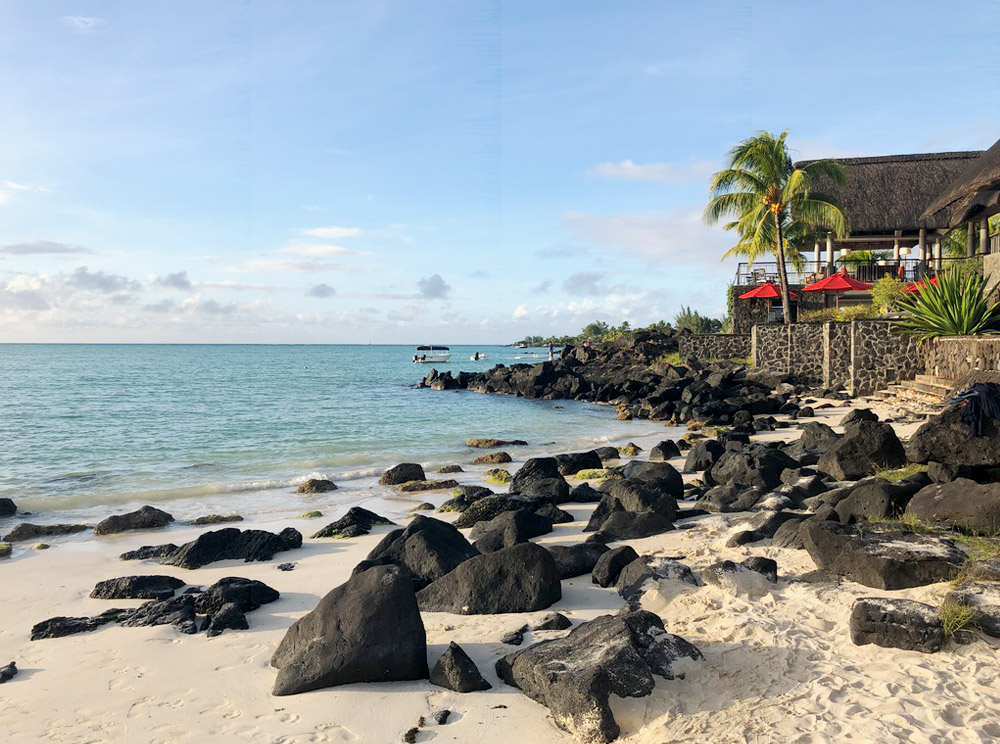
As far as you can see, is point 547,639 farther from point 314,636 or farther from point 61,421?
point 61,421

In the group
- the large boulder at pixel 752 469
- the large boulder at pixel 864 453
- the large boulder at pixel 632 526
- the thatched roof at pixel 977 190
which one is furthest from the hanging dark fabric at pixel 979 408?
the thatched roof at pixel 977 190

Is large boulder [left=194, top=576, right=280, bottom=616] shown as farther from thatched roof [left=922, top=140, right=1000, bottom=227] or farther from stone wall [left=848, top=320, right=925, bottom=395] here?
stone wall [left=848, top=320, right=925, bottom=395]

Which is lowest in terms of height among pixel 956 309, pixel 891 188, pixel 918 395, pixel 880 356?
pixel 918 395

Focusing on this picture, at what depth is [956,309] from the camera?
675 inches

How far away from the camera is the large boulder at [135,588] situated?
Answer: 23.2 feet

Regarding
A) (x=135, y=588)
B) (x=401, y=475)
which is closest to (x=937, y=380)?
(x=401, y=475)

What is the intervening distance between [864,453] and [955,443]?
2104 mm

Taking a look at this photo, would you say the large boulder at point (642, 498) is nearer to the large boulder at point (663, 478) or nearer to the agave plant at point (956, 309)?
the large boulder at point (663, 478)

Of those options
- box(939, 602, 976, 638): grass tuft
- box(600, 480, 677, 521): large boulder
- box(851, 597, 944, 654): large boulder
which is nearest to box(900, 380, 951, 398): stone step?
box(600, 480, 677, 521): large boulder

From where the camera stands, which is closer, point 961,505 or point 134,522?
point 961,505

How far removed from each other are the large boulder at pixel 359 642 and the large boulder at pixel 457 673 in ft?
0.50

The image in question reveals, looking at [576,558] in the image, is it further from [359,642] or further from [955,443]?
[955,443]

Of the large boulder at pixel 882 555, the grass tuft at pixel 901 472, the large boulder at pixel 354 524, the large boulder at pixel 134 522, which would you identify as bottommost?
the large boulder at pixel 134 522

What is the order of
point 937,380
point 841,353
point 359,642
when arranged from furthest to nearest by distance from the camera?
point 841,353 < point 937,380 < point 359,642
